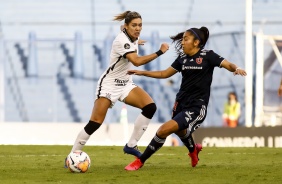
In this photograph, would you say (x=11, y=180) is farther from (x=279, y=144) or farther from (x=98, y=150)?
(x=279, y=144)

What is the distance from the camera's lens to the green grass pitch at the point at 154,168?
904 cm

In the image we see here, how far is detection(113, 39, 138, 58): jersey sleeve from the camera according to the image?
34.6ft

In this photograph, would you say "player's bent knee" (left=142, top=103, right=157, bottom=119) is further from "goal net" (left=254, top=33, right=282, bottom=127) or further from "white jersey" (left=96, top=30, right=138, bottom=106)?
"goal net" (left=254, top=33, right=282, bottom=127)

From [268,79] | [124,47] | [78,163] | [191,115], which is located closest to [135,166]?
[78,163]

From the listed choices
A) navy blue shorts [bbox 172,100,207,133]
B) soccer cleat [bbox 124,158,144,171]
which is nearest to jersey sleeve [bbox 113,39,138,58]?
navy blue shorts [bbox 172,100,207,133]

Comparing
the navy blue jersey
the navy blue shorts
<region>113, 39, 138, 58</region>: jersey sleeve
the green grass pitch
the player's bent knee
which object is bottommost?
the green grass pitch

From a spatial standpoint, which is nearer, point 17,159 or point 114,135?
point 17,159

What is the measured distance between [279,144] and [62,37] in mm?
11966

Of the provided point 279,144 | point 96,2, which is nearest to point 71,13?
point 96,2

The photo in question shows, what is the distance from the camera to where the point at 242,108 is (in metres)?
25.4

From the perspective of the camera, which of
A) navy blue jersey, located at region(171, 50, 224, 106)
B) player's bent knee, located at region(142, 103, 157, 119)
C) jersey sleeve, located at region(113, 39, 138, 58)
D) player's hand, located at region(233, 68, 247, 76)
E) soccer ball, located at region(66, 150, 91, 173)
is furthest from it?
player's bent knee, located at region(142, 103, 157, 119)

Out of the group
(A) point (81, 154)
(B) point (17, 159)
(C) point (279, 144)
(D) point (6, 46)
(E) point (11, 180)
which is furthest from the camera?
(D) point (6, 46)

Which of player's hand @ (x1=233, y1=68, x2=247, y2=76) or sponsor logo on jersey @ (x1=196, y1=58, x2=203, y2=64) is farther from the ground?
sponsor logo on jersey @ (x1=196, y1=58, x2=203, y2=64)

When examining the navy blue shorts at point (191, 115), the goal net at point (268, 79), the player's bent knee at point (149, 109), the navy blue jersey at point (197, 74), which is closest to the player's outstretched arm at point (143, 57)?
the navy blue jersey at point (197, 74)
